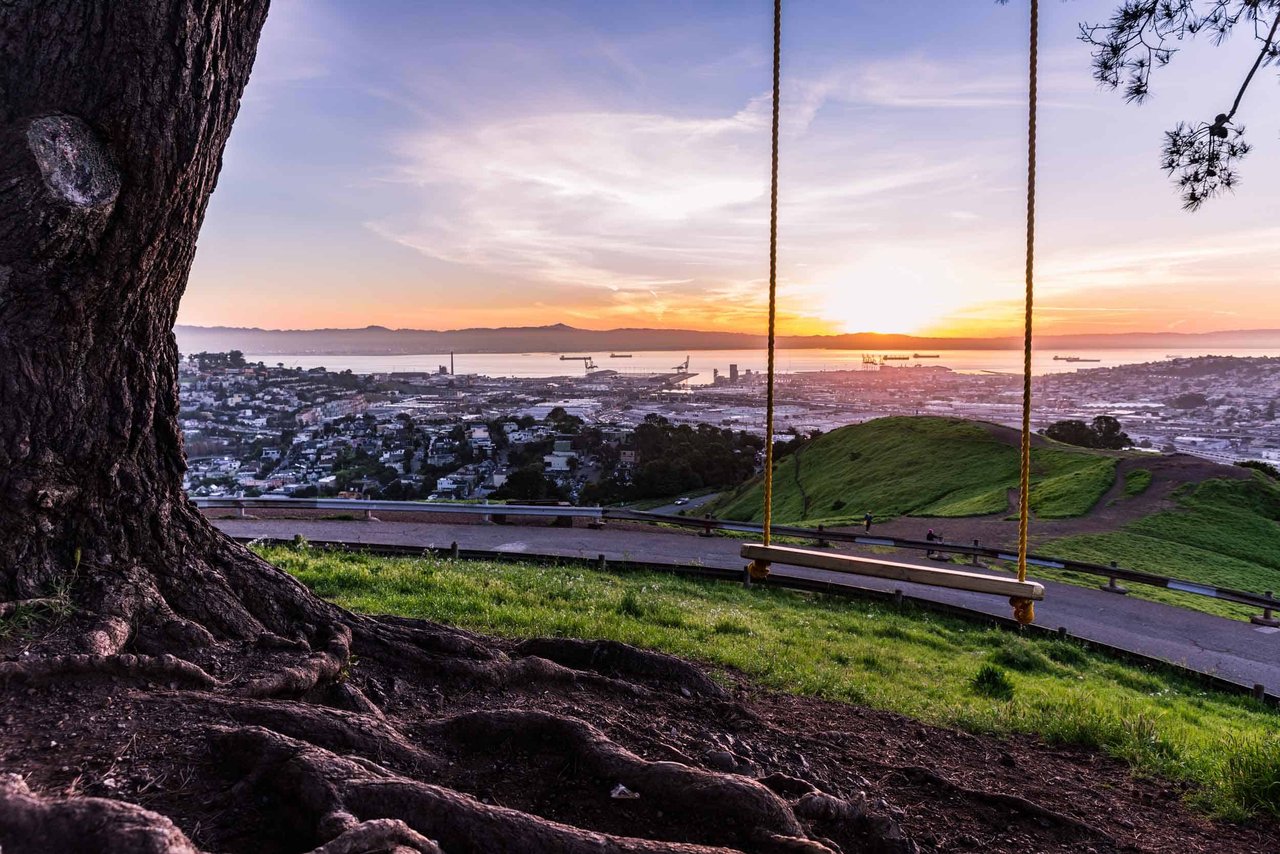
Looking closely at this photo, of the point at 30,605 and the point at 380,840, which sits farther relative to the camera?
the point at 30,605

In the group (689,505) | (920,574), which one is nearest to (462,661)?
(920,574)

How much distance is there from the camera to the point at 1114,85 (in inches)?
316

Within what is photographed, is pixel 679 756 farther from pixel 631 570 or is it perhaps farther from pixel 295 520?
pixel 295 520

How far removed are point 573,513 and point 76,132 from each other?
23.4 metres

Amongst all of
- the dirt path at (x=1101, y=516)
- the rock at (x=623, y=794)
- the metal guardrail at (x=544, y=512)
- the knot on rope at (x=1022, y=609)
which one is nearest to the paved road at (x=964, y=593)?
the metal guardrail at (x=544, y=512)

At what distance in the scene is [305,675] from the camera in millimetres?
4477

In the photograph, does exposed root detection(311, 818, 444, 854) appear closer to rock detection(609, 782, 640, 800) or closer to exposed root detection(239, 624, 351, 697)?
rock detection(609, 782, 640, 800)

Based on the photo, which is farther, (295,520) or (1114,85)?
(295,520)

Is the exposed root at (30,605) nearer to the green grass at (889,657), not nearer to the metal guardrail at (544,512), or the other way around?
the green grass at (889,657)

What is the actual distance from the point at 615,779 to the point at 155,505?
138 inches

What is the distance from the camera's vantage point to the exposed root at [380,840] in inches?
107

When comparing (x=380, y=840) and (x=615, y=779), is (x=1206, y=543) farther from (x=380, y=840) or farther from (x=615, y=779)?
(x=380, y=840)

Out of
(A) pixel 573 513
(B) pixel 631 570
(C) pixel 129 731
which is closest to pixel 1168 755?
(C) pixel 129 731

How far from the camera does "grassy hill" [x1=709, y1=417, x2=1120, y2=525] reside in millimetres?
38156
